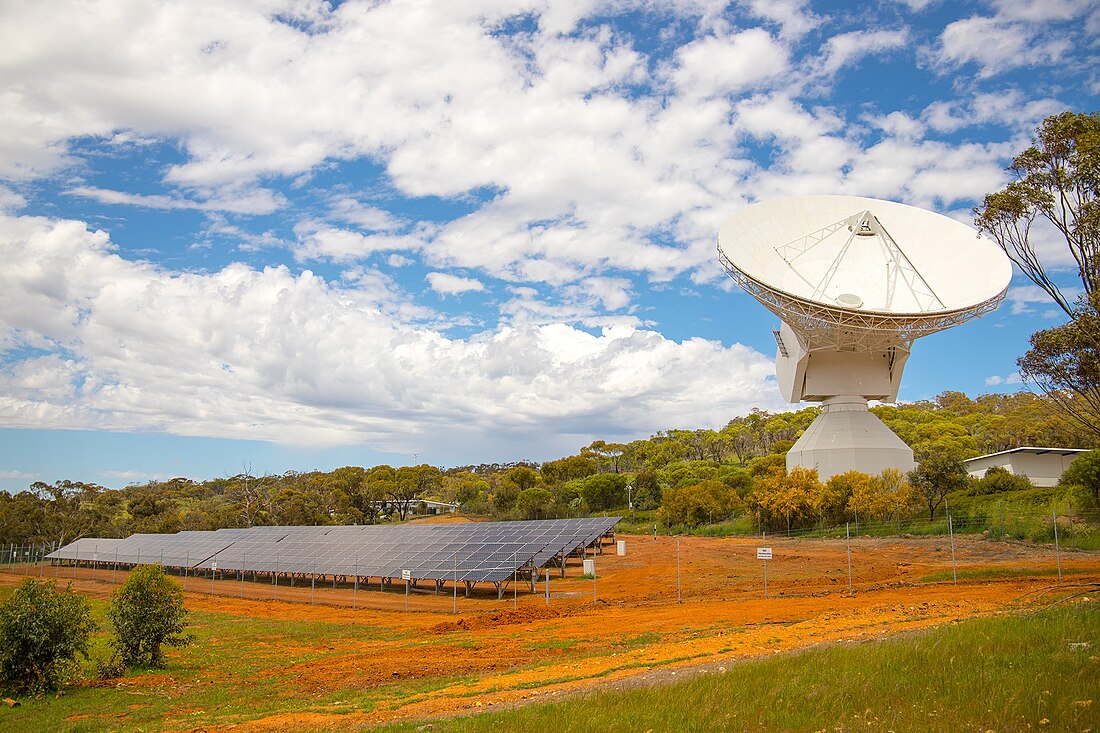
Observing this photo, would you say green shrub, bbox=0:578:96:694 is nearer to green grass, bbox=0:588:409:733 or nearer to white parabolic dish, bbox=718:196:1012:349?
green grass, bbox=0:588:409:733

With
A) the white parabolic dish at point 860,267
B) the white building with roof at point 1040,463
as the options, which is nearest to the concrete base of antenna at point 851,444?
the white parabolic dish at point 860,267

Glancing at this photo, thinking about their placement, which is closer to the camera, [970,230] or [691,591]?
[691,591]

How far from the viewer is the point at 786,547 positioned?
43.1 m

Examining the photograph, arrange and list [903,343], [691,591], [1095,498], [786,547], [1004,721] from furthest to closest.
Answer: [903,343]
[786,547]
[1095,498]
[691,591]
[1004,721]

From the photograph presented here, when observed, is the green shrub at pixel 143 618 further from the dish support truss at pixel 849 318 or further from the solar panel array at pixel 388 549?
the dish support truss at pixel 849 318

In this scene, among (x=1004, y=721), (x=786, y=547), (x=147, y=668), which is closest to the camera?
(x=1004, y=721)

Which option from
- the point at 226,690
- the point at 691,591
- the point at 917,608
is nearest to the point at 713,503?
the point at 691,591

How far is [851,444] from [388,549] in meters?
30.2

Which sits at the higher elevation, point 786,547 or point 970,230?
point 970,230

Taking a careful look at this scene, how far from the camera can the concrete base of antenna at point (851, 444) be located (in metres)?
48.6

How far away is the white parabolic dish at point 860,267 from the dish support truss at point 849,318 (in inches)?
2.2

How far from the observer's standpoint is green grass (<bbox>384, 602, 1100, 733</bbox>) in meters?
8.02

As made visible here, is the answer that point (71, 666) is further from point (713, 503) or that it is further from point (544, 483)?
point (544, 483)

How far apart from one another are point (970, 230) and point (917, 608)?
32.1 m
